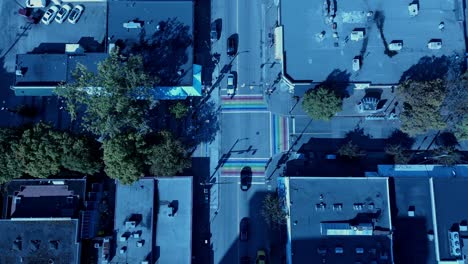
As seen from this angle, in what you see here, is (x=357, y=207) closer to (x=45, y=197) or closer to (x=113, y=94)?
(x=113, y=94)

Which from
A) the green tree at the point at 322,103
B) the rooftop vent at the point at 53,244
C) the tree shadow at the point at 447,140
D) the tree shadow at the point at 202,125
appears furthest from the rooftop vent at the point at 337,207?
the rooftop vent at the point at 53,244

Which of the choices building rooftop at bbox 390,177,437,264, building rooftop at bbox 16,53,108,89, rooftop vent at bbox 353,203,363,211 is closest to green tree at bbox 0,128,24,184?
building rooftop at bbox 16,53,108,89

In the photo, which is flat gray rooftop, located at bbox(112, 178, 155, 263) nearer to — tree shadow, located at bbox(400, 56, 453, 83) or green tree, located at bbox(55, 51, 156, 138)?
green tree, located at bbox(55, 51, 156, 138)

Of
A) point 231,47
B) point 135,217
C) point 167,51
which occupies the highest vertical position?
point 231,47

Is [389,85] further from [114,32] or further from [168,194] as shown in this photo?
[114,32]

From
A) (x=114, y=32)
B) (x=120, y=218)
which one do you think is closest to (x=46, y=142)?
(x=120, y=218)

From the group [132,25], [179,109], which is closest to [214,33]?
[132,25]
